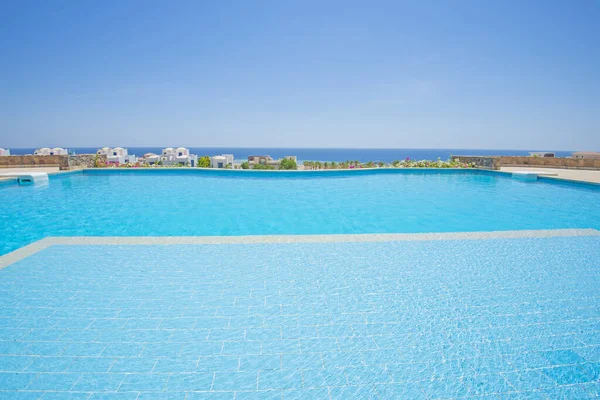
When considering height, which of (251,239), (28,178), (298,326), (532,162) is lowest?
(298,326)

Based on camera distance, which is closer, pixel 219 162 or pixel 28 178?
pixel 28 178

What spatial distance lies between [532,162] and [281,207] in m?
15.4

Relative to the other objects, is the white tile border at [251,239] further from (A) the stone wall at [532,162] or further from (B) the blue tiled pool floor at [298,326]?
(A) the stone wall at [532,162]

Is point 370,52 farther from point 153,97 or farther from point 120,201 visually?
point 153,97

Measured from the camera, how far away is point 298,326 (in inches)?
86.4

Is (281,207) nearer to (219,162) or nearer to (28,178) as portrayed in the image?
(28,178)

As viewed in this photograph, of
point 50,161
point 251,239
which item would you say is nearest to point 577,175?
point 251,239

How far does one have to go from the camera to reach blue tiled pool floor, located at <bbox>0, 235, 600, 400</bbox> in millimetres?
1668

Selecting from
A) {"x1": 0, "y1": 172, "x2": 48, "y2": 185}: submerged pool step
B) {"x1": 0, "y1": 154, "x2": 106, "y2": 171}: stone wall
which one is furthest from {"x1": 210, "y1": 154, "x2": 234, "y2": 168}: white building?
{"x1": 0, "y1": 172, "x2": 48, "y2": 185}: submerged pool step

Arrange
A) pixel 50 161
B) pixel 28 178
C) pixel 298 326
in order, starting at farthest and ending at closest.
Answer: pixel 50 161, pixel 28 178, pixel 298 326

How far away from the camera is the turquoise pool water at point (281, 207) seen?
551cm

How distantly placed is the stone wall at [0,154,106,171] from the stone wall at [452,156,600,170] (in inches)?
758

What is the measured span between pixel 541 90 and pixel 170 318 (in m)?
26.0

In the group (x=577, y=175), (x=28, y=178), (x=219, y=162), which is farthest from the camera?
(x=219, y=162)
